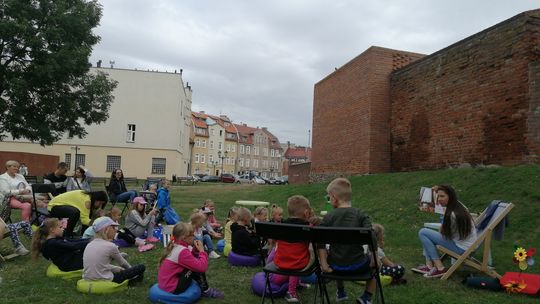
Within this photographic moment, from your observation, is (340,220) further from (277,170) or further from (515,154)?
(277,170)

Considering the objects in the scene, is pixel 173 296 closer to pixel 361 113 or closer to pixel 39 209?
pixel 39 209

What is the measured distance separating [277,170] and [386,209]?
3948 inches

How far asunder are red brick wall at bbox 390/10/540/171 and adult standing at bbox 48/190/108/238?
32.1 feet

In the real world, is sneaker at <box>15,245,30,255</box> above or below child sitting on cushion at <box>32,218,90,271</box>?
below

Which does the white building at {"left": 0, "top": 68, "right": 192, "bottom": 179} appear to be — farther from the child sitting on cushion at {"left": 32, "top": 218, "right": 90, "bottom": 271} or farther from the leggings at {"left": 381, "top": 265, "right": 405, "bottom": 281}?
the leggings at {"left": 381, "top": 265, "right": 405, "bottom": 281}

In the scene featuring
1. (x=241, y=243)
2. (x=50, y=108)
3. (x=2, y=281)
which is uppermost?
(x=50, y=108)

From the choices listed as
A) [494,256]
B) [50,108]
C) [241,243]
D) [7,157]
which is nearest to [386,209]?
[494,256]

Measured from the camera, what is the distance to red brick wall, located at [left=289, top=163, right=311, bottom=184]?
27.1 meters

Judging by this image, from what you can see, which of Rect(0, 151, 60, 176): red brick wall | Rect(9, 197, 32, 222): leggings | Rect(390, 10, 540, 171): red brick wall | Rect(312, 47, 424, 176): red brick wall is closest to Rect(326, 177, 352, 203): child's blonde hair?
Rect(9, 197, 32, 222): leggings

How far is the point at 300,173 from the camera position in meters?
28.8

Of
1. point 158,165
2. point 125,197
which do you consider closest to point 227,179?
point 158,165

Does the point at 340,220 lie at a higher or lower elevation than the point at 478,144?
lower

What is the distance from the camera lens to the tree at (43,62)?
18.0m

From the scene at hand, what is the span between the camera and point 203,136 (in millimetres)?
87000
